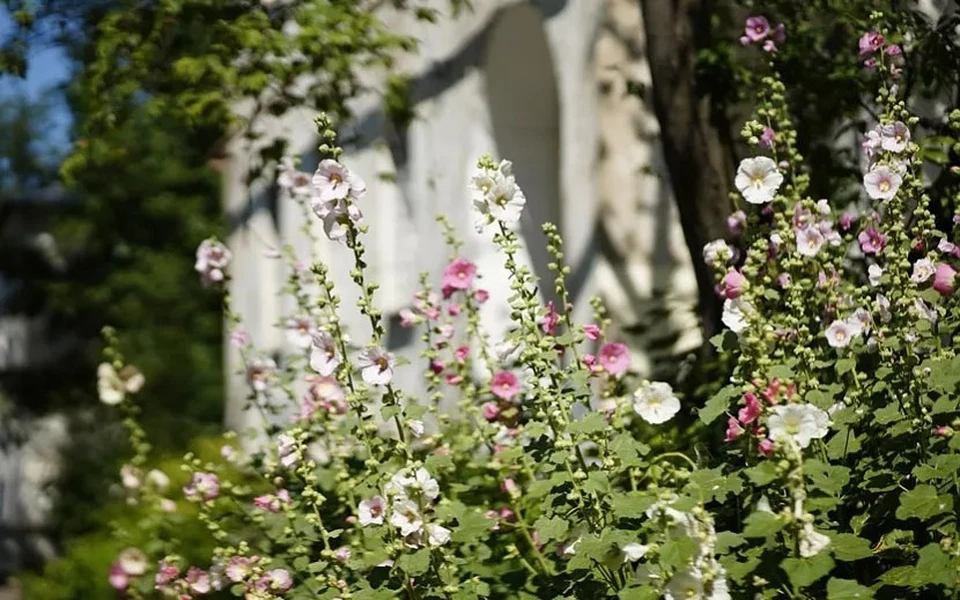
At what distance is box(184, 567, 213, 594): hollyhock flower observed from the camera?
11.7 feet

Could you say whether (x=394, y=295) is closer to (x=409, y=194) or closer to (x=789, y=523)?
(x=409, y=194)

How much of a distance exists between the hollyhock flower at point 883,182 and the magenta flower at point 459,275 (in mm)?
1328

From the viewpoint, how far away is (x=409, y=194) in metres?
8.98

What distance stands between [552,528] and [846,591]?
59cm

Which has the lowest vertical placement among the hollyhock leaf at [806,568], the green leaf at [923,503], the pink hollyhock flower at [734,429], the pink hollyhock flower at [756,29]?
the green leaf at [923,503]

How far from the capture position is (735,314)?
304cm

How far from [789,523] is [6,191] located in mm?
16511

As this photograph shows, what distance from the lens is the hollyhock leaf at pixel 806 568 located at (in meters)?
2.46

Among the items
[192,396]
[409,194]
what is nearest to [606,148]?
[409,194]

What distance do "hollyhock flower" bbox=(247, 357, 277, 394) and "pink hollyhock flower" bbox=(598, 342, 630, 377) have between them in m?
1.20

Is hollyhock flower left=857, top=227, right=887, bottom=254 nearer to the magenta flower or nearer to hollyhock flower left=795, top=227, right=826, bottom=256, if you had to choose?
hollyhock flower left=795, top=227, right=826, bottom=256

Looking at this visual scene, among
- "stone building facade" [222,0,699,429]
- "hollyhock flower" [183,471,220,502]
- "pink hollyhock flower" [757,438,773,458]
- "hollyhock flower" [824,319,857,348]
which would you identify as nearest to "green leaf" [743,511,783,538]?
"pink hollyhock flower" [757,438,773,458]

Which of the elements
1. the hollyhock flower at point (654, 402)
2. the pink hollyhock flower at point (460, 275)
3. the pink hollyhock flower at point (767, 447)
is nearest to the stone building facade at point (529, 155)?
the pink hollyhock flower at point (460, 275)

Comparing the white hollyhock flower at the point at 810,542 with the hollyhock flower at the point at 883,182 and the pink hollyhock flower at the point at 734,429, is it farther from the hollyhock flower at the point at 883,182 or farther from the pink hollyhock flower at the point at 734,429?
the hollyhock flower at the point at 883,182
